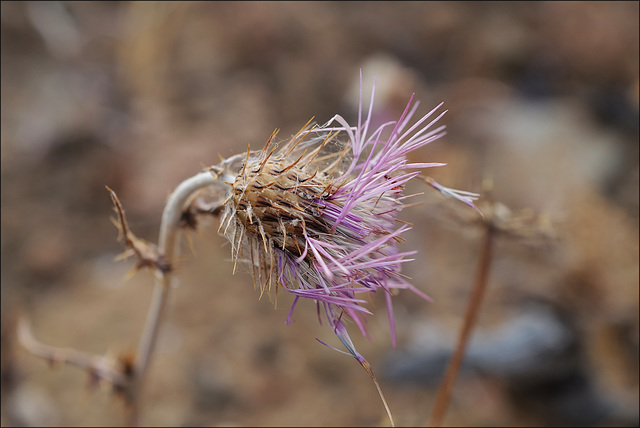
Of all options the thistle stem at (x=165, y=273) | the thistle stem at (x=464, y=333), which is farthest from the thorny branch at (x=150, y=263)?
the thistle stem at (x=464, y=333)

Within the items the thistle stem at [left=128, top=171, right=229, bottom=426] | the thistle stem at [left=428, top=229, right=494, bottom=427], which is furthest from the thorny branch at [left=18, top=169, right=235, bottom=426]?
the thistle stem at [left=428, top=229, right=494, bottom=427]

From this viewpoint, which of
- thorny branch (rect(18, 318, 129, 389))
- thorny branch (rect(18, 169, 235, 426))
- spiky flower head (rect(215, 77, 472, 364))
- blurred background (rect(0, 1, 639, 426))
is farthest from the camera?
blurred background (rect(0, 1, 639, 426))

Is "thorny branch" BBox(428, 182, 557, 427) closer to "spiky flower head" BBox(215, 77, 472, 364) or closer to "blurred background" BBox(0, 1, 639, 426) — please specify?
"blurred background" BBox(0, 1, 639, 426)

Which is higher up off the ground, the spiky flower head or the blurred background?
the spiky flower head

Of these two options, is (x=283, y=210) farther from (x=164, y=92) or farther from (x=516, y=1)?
(x=516, y=1)

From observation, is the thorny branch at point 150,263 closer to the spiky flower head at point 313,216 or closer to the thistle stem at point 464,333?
the spiky flower head at point 313,216

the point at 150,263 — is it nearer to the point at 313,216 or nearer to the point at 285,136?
the point at 313,216

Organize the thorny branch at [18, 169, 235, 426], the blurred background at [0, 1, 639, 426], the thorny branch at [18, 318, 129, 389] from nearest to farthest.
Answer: the thorny branch at [18, 169, 235, 426] → the thorny branch at [18, 318, 129, 389] → the blurred background at [0, 1, 639, 426]
